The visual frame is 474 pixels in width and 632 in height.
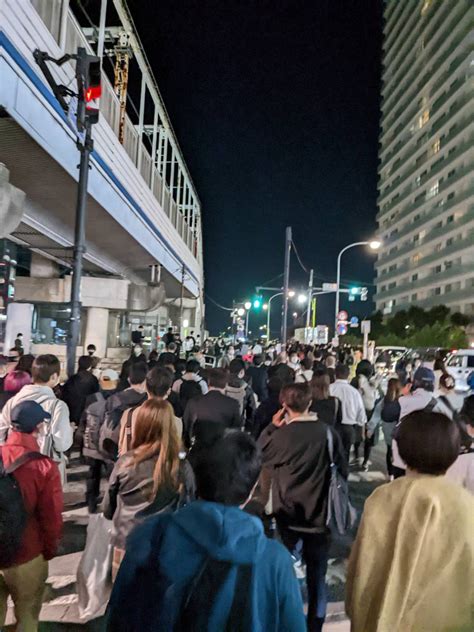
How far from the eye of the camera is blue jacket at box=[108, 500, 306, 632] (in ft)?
5.40


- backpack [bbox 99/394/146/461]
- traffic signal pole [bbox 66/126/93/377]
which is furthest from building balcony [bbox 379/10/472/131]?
backpack [bbox 99/394/146/461]

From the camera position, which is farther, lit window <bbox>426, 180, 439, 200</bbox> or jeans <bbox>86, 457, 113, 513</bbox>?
lit window <bbox>426, 180, 439, 200</bbox>

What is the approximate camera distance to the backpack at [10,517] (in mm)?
2742

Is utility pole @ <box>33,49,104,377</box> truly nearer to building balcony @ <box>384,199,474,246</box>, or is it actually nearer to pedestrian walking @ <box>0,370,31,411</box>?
pedestrian walking @ <box>0,370,31,411</box>

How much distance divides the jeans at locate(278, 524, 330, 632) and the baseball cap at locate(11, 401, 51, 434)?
76.7 inches

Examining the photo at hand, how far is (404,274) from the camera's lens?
94.6 m

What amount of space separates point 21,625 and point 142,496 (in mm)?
965

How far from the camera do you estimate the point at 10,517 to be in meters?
2.78

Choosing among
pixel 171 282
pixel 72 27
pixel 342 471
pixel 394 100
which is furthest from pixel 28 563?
pixel 394 100

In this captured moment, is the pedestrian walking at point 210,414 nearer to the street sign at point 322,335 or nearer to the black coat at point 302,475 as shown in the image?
the black coat at point 302,475

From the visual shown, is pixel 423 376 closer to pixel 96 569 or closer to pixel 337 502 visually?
pixel 337 502

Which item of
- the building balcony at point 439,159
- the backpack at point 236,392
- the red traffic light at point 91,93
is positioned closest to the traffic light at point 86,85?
the red traffic light at point 91,93

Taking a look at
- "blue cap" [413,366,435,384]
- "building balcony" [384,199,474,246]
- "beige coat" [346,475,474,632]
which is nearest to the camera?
"beige coat" [346,475,474,632]

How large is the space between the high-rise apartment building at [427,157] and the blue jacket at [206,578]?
73.2m
